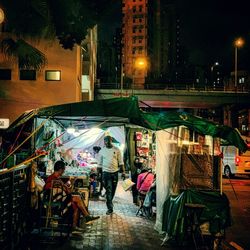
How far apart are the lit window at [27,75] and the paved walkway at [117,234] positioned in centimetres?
1465

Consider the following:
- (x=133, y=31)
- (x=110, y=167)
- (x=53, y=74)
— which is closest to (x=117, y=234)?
(x=110, y=167)

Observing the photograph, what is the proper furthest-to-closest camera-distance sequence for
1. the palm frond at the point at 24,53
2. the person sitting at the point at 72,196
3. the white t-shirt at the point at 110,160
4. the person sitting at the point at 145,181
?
the palm frond at the point at 24,53 → the person sitting at the point at 145,181 → the white t-shirt at the point at 110,160 → the person sitting at the point at 72,196

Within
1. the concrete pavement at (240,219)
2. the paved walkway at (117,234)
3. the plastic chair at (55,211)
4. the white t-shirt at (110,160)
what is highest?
the white t-shirt at (110,160)

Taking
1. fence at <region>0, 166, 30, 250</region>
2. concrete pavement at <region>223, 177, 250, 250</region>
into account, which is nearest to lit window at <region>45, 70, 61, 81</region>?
concrete pavement at <region>223, 177, 250, 250</region>

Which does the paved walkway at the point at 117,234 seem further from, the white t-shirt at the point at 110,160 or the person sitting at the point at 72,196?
the white t-shirt at the point at 110,160

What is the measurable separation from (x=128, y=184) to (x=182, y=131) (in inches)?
143

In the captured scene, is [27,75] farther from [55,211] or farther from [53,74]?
[55,211]

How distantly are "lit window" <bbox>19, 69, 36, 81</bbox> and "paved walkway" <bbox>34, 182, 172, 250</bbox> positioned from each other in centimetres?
1465

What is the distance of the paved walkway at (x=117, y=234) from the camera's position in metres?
7.55

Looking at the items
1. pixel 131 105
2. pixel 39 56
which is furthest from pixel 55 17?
pixel 131 105

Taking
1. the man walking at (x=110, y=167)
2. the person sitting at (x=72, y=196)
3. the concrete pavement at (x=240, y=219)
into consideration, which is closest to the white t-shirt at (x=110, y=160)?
the man walking at (x=110, y=167)

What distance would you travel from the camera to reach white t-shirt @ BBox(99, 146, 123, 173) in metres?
10.9

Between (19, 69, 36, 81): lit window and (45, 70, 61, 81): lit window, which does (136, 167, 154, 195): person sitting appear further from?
(19, 69, 36, 81): lit window

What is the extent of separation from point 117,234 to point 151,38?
13326cm
